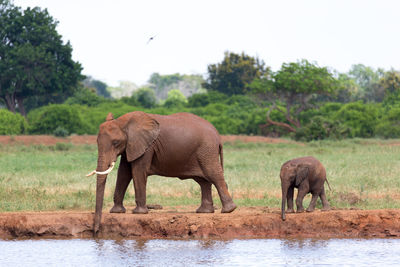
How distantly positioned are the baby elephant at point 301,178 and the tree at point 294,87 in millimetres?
32565

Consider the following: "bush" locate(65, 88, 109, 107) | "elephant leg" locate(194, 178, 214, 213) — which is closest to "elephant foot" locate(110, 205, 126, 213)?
"elephant leg" locate(194, 178, 214, 213)

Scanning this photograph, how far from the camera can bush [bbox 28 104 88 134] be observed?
4359 centimetres

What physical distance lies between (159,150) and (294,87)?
34.6 metres

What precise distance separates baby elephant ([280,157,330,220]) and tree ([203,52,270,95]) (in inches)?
2192

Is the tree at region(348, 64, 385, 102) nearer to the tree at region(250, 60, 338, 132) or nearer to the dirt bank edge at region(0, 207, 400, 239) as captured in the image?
the tree at region(250, 60, 338, 132)

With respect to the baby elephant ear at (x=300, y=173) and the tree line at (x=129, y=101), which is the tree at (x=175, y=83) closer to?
the tree line at (x=129, y=101)

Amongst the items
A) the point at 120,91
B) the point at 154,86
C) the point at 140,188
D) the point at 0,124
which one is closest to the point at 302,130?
the point at 0,124

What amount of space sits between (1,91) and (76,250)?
42.0 m

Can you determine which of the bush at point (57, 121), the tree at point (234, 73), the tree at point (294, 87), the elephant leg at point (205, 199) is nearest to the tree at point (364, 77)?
the tree at point (234, 73)

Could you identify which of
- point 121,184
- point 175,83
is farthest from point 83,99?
point 175,83

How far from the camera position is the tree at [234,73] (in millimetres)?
68938

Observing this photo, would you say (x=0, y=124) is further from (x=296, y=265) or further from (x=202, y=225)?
(x=296, y=265)

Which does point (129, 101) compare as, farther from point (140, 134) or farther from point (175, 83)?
point (175, 83)

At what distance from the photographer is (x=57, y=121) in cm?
4394
